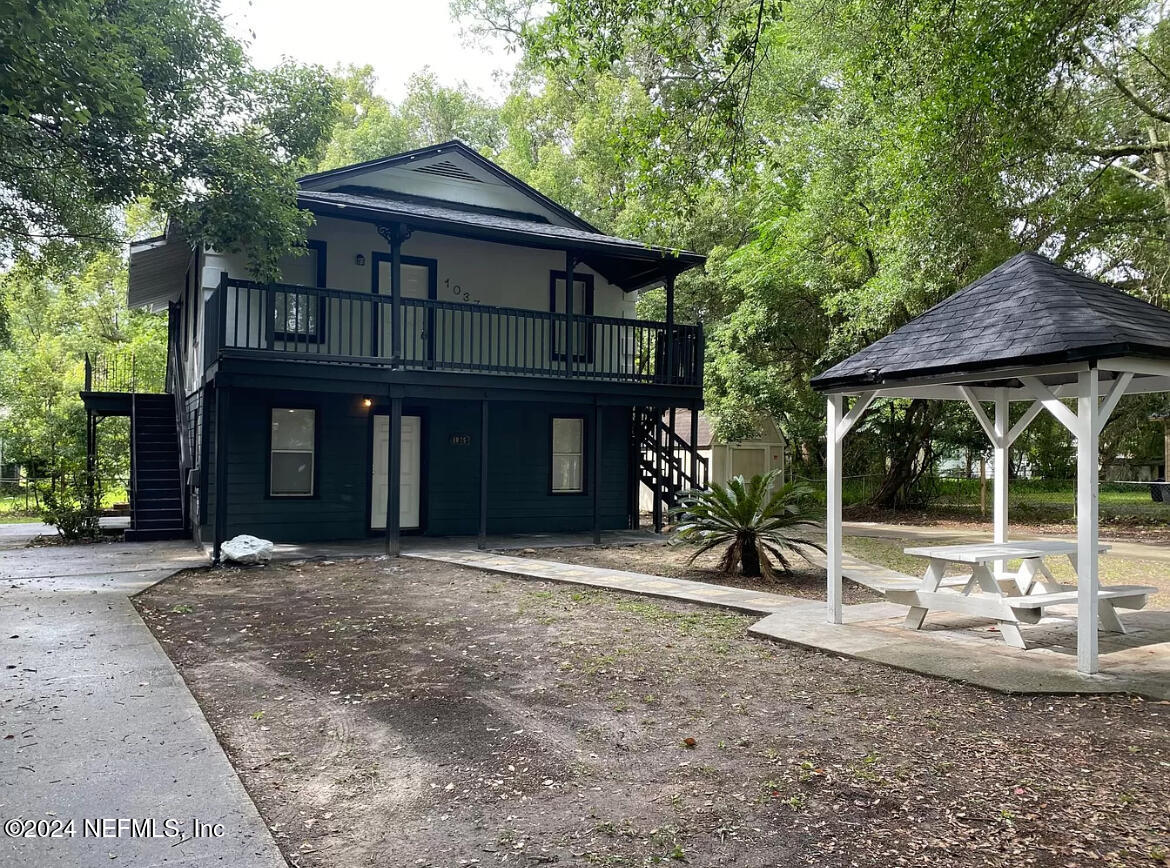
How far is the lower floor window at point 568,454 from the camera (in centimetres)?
1538

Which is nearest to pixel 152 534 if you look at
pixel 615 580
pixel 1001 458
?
pixel 615 580

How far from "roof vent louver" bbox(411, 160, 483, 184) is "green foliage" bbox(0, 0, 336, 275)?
237cm

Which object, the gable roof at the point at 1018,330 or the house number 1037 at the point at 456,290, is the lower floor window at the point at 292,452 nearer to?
the house number 1037 at the point at 456,290

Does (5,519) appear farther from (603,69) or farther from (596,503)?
(603,69)

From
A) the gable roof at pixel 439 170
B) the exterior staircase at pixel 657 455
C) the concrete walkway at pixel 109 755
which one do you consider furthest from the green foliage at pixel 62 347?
the concrete walkway at pixel 109 755

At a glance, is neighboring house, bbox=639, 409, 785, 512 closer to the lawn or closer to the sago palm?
the sago palm

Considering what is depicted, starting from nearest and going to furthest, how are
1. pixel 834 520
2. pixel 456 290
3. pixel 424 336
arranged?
1. pixel 834 520
2. pixel 424 336
3. pixel 456 290

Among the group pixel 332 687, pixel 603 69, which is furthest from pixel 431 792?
pixel 603 69

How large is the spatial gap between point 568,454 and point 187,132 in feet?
26.6

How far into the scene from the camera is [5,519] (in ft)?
65.7

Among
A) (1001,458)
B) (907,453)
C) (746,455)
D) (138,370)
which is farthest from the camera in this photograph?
(138,370)

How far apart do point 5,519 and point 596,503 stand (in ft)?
51.5

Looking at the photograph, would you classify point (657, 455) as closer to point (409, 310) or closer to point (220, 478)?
point (409, 310)

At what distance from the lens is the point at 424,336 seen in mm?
12359
